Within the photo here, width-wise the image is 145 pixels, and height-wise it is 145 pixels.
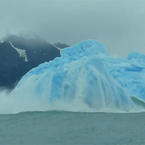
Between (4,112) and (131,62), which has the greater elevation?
(131,62)

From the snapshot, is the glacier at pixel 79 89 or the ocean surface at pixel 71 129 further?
the glacier at pixel 79 89

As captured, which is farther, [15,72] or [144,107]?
[15,72]

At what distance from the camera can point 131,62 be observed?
36375 mm

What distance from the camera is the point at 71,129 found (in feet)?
72.2

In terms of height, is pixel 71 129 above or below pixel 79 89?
below

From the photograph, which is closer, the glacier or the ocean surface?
the ocean surface

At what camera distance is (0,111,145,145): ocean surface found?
1853 centimetres

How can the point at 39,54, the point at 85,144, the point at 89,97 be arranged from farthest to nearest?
the point at 39,54 → the point at 89,97 → the point at 85,144

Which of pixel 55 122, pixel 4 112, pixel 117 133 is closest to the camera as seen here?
pixel 117 133

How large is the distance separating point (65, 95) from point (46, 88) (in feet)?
4.41

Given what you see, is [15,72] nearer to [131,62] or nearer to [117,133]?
[131,62]

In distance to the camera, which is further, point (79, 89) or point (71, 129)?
point (79, 89)

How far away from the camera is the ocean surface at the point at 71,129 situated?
18.5m

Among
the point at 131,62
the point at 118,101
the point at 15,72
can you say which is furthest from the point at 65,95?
the point at 15,72
